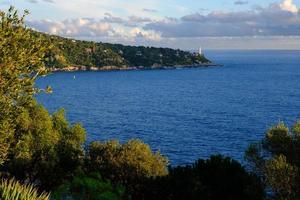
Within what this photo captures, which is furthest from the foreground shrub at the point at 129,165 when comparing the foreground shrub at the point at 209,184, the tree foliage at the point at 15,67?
the tree foliage at the point at 15,67

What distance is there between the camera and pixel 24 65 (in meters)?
20.0

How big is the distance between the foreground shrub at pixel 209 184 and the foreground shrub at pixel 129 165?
78.3 inches

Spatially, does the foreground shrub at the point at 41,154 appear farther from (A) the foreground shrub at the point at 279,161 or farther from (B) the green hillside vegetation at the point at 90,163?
(A) the foreground shrub at the point at 279,161

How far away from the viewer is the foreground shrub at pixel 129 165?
42188 mm

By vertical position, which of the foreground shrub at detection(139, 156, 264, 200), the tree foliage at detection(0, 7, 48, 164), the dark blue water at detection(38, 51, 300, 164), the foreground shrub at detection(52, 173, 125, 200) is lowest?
the dark blue water at detection(38, 51, 300, 164)

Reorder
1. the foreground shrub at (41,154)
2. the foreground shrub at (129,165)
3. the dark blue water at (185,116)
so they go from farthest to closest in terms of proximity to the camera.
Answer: the dark blue water at (185,116) < the foreground shrub at (41,154) < the foreground shrub at (129,165)

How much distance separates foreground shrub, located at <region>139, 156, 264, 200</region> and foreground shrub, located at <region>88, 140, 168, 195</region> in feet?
6.53

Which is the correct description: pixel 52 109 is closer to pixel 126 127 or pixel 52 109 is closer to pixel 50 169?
pixel 126 127


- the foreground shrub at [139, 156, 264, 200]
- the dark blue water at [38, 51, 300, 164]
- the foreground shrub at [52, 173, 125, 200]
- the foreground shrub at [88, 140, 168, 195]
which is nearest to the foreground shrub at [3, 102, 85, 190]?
the foreground shrub at [88, 140, 168, 195]

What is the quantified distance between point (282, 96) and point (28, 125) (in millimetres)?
136133

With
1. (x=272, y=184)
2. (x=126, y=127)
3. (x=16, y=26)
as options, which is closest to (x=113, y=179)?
(x=272, y=184)

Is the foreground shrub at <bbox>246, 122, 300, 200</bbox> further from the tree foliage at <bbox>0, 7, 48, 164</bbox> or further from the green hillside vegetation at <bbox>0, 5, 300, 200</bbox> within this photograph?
the tree foliage at <bbox>0, 7, 48, 164</bbox>

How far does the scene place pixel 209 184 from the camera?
38.2 m

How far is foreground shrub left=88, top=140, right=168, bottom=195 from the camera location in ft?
138
